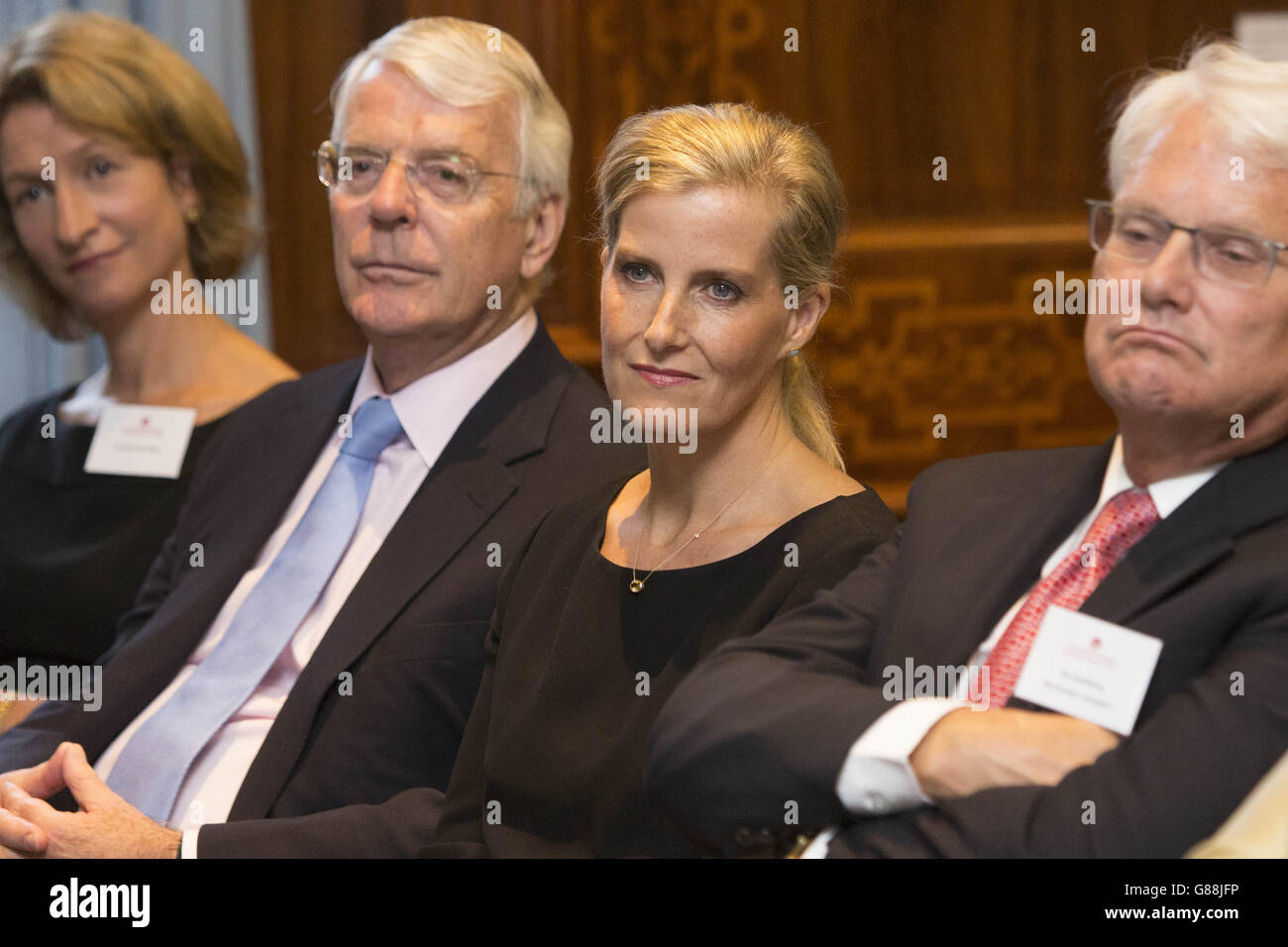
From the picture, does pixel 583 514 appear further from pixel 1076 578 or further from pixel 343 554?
pixel 1076 578

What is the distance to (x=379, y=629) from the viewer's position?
2.25 meters

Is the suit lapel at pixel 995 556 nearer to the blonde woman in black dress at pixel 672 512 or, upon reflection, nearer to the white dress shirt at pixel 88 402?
the blonde woman in black dress at pixel 672 512

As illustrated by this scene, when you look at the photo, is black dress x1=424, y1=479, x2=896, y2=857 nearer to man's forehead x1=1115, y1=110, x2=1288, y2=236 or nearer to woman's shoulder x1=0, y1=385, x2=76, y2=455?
man's forehead x1=1115, y1=110, x2=1288, y2=236

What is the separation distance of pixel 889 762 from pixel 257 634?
1.33 m

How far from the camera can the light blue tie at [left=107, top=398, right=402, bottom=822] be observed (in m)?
2.37

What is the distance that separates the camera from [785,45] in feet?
11.8

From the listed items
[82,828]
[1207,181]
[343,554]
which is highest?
[1207,181]

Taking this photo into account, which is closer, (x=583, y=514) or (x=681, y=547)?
(x=681, y=547)

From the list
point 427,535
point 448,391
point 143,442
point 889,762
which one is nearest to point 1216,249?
point 889,762

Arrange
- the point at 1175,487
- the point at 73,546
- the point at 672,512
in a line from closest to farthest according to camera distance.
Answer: the point at 1175,487 < the point at 672,512 < the point at 73,546

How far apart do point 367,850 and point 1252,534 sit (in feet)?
4.09

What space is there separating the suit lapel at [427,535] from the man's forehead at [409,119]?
0.44 meters

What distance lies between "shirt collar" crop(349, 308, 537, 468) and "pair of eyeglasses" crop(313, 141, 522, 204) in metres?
0.27

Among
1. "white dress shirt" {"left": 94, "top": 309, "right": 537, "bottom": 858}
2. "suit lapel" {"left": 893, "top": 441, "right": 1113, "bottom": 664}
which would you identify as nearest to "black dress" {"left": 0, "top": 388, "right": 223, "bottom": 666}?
"white dress shirt" {"left": 94, "top": 309, "right": 537, "bottom": 858}
